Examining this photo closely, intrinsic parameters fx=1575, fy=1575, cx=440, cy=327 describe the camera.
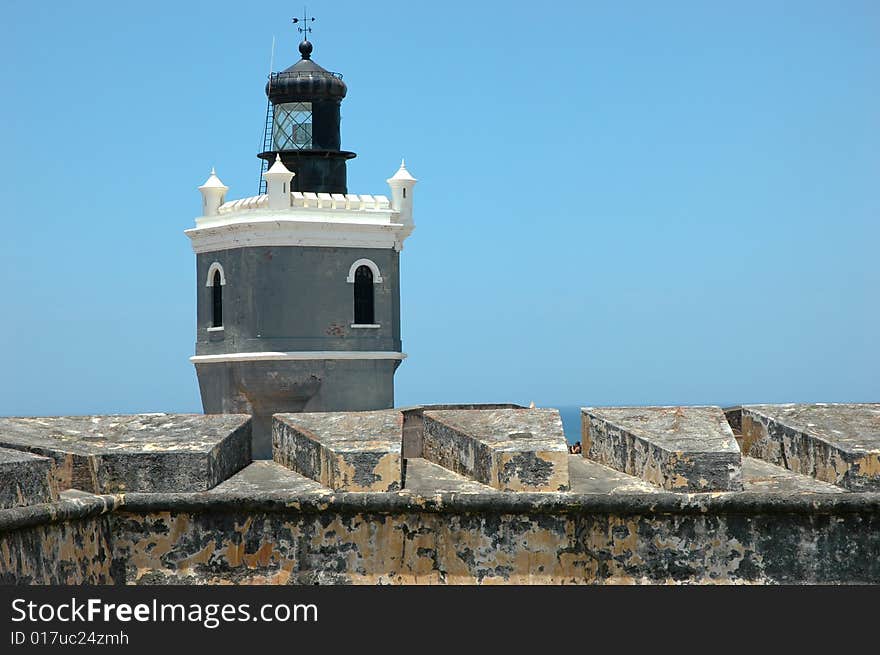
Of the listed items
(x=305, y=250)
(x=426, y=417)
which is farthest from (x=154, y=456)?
(x=305, y=250)

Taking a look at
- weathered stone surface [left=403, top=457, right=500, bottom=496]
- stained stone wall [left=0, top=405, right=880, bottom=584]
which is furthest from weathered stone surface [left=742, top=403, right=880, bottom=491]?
weathered stone surface [left=403, top=457, right=500, bottom=496]

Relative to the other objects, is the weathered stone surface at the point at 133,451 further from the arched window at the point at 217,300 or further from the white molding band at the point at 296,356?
the arched window at the point at 217,300

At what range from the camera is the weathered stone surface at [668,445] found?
36.8ft

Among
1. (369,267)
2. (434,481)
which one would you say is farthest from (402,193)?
→ (434,481)

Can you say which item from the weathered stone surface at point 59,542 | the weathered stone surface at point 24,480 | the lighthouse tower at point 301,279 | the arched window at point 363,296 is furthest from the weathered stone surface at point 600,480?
the arched window at point 363,296

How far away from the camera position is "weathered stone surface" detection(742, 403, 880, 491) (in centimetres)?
1130

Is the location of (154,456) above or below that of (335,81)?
below

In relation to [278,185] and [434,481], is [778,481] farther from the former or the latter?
[278,185]

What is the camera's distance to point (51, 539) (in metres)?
10.3

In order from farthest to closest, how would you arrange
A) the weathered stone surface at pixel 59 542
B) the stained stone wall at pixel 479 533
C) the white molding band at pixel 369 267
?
1. the white molding band at pixel 369 267
2. the stained stone wall at pixel 479 533
3. the weathered stone surface at pixel 59 542

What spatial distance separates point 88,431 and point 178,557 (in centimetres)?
141

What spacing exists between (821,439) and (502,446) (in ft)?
7.89

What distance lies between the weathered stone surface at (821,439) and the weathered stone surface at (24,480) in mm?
5497
